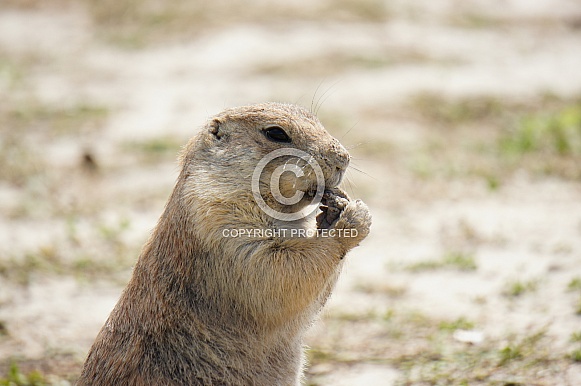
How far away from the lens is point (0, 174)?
850cm

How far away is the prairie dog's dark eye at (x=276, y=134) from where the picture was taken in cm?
405

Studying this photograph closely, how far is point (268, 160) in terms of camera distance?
399 centimetres

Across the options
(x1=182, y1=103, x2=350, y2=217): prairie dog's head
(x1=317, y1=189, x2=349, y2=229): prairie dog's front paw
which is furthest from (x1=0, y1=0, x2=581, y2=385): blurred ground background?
(x1=182, y1=103, x2=350, y2=217): prairie dog's head

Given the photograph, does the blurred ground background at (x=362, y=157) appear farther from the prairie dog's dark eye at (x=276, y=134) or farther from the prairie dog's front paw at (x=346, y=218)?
the prairie dog's dark eye at (x=276, y=134)

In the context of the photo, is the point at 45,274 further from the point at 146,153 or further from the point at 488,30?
the point at 488,30

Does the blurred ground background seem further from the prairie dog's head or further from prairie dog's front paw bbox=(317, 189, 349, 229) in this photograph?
the prairie dog's head

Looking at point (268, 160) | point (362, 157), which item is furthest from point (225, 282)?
point (362, 157)

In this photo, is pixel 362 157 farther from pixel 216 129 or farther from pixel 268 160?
pixel 268 160

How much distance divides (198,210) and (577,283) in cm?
310

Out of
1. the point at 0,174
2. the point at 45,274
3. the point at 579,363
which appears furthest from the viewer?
the point at 0,174

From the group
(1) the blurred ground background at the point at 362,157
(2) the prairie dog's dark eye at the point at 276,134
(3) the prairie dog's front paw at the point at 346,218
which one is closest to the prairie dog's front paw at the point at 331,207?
(3) the prairie dog's front paw at the point at 346,218

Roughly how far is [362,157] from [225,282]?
17.0 feet

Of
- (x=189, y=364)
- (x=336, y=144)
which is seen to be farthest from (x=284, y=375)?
(x=336, y=144)

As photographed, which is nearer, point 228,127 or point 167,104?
point 228,127
